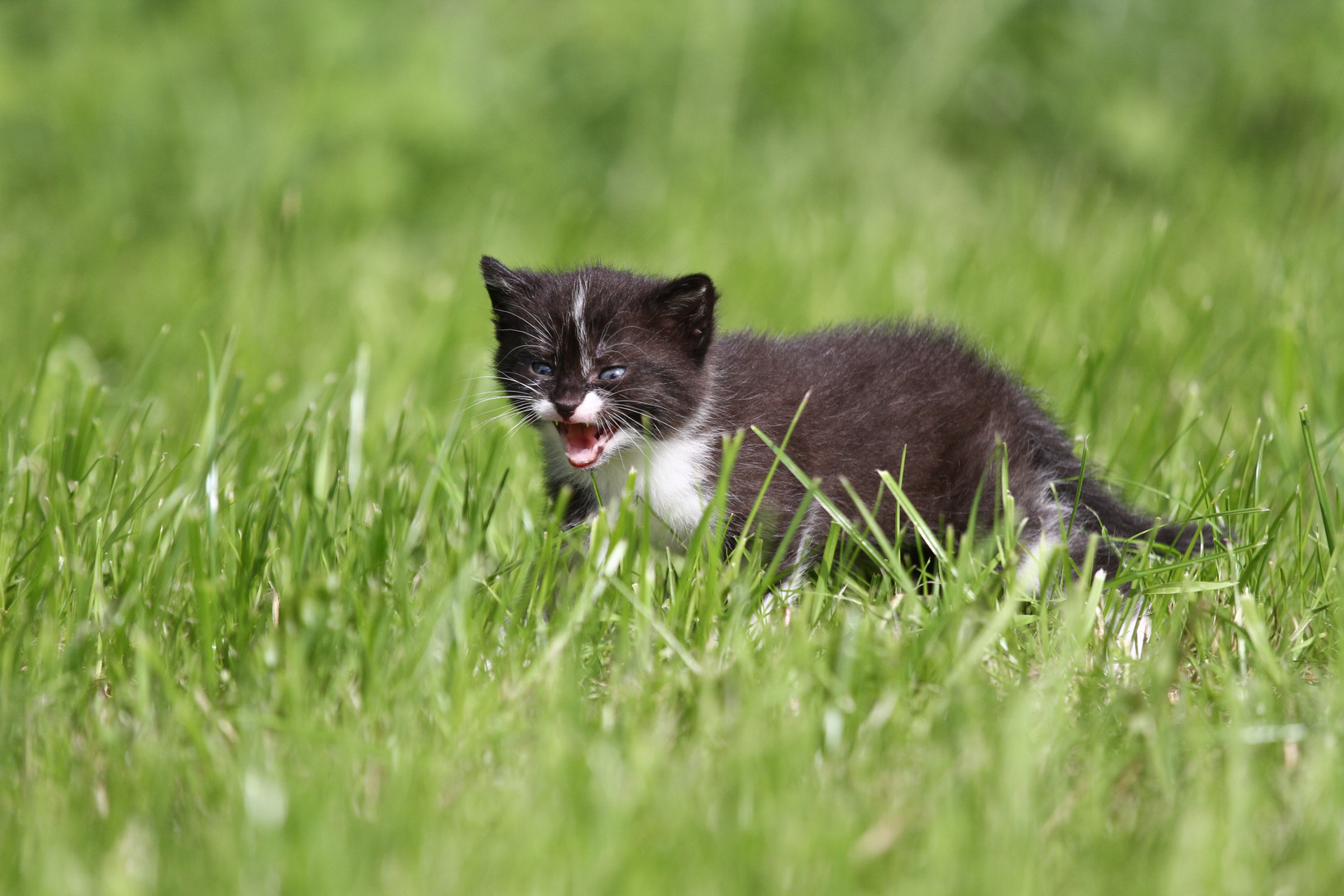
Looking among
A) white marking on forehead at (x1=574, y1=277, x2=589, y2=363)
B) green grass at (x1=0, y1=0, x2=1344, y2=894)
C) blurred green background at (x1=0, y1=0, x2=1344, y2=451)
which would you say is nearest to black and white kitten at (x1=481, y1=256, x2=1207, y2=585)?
white marking on forehead at (x1=574, y1=277, x2=589, y2=363)

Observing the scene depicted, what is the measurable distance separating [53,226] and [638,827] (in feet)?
17.7

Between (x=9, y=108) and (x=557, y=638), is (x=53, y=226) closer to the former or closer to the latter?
(x=9, y=108)

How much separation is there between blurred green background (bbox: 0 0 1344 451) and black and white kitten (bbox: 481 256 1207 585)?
783 millimetres

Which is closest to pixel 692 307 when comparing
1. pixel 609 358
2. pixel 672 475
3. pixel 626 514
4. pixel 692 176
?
pixel 609 358

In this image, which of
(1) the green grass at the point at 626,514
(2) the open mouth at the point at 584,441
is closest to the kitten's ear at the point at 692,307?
(2) the open mouth at the point at 584,441

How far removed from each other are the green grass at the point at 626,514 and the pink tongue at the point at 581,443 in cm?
18

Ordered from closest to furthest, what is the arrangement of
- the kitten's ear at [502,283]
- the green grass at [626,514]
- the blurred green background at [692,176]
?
the green grass at [626,514], the kitten's ear at [502,283], the blurred green background at [692,176]

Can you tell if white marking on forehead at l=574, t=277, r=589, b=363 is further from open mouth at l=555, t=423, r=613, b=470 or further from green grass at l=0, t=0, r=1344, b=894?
green grass at l=0, t=0, r=1344, b=894

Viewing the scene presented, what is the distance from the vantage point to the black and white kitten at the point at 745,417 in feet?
10.8

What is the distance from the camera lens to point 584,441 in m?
3.31

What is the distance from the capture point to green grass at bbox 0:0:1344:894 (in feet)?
6.91

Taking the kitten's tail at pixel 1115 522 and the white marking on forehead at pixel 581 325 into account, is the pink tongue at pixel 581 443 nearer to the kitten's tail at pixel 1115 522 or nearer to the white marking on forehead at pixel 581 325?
the white marking on forehead at pixel 581 325

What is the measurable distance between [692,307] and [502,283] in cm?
51

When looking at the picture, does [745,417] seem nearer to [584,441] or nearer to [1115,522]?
[584,441]
